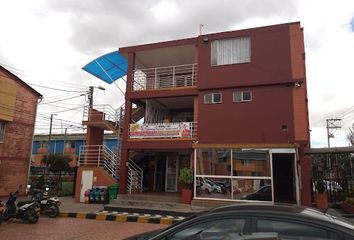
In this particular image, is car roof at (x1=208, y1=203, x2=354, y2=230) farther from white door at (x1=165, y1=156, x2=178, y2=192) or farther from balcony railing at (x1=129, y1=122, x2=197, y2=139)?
white door at (x1=165, y1=156, x2=178, y2=192)

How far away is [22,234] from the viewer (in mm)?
9695

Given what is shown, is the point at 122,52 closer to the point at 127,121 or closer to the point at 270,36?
the point at 127,121

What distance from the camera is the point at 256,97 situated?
1540 cm

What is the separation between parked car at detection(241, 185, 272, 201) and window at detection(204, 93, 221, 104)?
4645mm

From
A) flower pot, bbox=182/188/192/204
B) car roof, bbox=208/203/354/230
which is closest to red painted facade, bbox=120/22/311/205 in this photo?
flower pot, bbox=182/188/192/204

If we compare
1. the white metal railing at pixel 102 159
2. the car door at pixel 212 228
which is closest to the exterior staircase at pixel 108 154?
the white metal railing at pixel 102 159

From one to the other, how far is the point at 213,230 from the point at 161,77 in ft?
55.1

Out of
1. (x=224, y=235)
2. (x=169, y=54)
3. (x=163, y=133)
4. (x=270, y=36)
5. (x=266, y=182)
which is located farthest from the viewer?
(x=169, y=54)

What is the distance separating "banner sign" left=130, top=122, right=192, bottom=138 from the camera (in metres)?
16.3

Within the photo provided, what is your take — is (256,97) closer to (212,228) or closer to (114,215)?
(114,215)

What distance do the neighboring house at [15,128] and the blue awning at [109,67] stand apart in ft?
17.8

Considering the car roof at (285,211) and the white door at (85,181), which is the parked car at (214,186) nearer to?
the white door at (85,181)

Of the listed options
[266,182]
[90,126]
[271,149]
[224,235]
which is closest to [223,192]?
[266,182]

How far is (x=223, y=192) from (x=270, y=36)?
7610 millimetres
